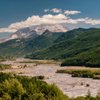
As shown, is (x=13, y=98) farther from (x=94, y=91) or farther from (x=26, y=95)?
(x=94, y=91)

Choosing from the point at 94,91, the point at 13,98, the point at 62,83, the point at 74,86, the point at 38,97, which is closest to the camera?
the point at 38,97

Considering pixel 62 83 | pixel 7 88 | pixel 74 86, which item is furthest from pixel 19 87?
pixel 62 83

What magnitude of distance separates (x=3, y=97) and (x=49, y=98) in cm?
1420

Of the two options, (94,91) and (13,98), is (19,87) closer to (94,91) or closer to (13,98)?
(13,98)

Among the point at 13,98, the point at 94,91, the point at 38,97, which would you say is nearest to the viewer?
the point at 38,97

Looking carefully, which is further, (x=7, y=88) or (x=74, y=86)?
Answer: (x=74, y=86)

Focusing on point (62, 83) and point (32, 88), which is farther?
point (62, 83)

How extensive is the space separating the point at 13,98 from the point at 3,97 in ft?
11.5

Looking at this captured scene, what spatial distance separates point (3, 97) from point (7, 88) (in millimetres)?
6871

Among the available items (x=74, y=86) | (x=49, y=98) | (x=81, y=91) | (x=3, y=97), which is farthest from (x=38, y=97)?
(x=74, y=86)

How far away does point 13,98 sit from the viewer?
335ft

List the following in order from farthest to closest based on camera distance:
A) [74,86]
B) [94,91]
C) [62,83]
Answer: [62,83] < [74,86] < [94,91]

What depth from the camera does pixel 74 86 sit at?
571 feet

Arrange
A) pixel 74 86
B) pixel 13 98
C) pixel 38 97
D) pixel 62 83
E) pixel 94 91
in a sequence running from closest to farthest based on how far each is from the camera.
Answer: pixel 38 97 < pixel 13 98 < pixel 94 91 < pixel 74 86 < pixel 62 83
